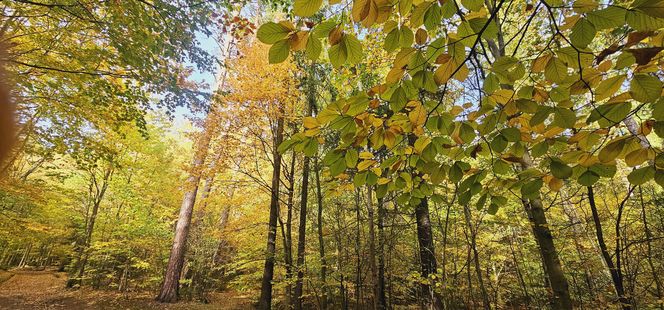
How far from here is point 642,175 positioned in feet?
3.31

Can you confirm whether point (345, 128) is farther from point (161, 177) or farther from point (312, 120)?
point (161, 177)

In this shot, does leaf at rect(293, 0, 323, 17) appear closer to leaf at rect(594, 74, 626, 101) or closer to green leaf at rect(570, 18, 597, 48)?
green leaf at rect(570, 18, 597, 48)

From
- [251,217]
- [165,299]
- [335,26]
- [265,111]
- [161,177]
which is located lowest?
[165,299]

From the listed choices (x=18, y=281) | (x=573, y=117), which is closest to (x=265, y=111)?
(x=573, y=117)

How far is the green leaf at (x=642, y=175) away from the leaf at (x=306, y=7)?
1170mm

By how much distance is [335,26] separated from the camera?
77 centimetres

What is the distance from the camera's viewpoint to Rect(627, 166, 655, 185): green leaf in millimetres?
981

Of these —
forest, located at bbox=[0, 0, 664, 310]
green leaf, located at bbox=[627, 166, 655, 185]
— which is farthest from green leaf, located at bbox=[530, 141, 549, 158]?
green leaf, located at bbox=[627, 166, 655, 185]

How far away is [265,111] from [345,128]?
17.3 ft

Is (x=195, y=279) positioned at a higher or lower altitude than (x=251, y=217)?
lower

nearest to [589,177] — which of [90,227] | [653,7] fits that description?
[653,7]

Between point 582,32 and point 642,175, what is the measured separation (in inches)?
26.1

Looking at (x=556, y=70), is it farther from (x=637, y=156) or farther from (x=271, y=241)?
(x=271, y=241)

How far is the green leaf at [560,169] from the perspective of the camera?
3.42 feet
